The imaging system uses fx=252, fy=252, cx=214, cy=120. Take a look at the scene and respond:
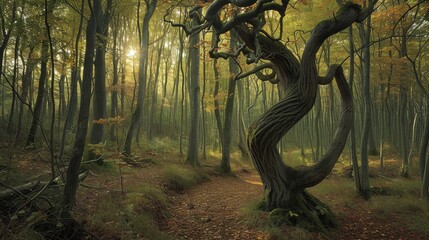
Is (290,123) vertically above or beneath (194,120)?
beneath

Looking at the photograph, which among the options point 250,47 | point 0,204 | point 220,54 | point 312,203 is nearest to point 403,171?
point 312,203

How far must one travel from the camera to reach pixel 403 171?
36.8ft

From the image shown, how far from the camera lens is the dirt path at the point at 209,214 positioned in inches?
185

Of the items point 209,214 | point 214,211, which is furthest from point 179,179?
point 209,214

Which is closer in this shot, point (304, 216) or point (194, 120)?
point (304, 216)

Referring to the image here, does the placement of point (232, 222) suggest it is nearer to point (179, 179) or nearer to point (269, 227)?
point (269, 227)

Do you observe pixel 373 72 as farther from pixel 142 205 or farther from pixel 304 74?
pixel 142 205

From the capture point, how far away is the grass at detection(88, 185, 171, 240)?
3.87 m

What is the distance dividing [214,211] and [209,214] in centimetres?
26

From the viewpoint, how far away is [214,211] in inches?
237

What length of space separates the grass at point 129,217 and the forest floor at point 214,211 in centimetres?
1

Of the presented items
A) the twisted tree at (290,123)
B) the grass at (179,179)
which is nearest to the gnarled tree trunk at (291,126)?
the twisted tree at (290,123)

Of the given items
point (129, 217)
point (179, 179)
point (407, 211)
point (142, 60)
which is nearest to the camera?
point (129, 217)

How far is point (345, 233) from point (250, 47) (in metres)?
4.25
